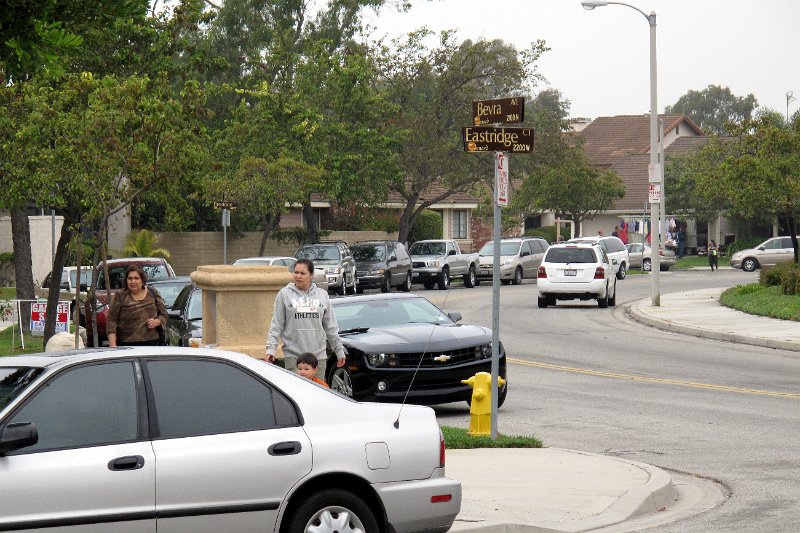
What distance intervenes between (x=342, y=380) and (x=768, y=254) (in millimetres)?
48717

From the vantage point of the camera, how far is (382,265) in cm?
4597

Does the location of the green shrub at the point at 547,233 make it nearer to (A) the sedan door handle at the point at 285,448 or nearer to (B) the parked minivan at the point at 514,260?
(B) the parked minivan at the point at 514,260

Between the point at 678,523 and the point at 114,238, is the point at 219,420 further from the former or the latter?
the point at 114,238

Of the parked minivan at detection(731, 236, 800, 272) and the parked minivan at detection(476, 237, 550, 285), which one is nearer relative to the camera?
the parked minivan at detection(476, 237, 550, 285)

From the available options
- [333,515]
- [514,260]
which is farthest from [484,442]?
[514,260]

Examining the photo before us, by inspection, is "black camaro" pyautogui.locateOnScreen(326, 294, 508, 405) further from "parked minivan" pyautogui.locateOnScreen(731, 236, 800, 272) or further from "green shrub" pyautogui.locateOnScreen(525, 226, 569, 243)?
"green shrub" pyautogui.locateOnScreen(525, 226, 569, 243)

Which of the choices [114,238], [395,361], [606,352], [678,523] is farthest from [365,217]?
[678,523]

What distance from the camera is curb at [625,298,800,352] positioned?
2523cm

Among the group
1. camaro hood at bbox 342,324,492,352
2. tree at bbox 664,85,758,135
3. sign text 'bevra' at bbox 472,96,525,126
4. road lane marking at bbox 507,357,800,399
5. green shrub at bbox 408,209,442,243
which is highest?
tree at bbox 664,85,758,135

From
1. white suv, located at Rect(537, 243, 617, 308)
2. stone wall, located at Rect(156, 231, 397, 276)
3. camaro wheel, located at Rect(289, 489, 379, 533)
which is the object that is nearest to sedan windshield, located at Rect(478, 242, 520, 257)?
stone wall, located at Rect(156, 231, 397, 276)

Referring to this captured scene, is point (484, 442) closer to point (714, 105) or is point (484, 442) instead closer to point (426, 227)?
point (426, 227)

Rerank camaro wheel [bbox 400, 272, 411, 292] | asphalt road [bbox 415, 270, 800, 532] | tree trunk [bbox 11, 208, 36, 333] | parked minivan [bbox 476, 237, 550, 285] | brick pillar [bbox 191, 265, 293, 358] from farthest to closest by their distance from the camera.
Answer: parked minivan [bbox 476, 237, 550, 285], camaro wheel [bbox 400, 272, 411, 292], tree trunk [bbox 11, 208, 36, 333], brick pillar [bbox 191, 265, 293, 358], asphalt road [bbox 415, 270, 800, 532]

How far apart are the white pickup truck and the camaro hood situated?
32677 mm

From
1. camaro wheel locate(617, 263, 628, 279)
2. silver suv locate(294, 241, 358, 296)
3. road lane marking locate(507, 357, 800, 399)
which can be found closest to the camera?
road lane marking locate(507, 357, 800, 399)
